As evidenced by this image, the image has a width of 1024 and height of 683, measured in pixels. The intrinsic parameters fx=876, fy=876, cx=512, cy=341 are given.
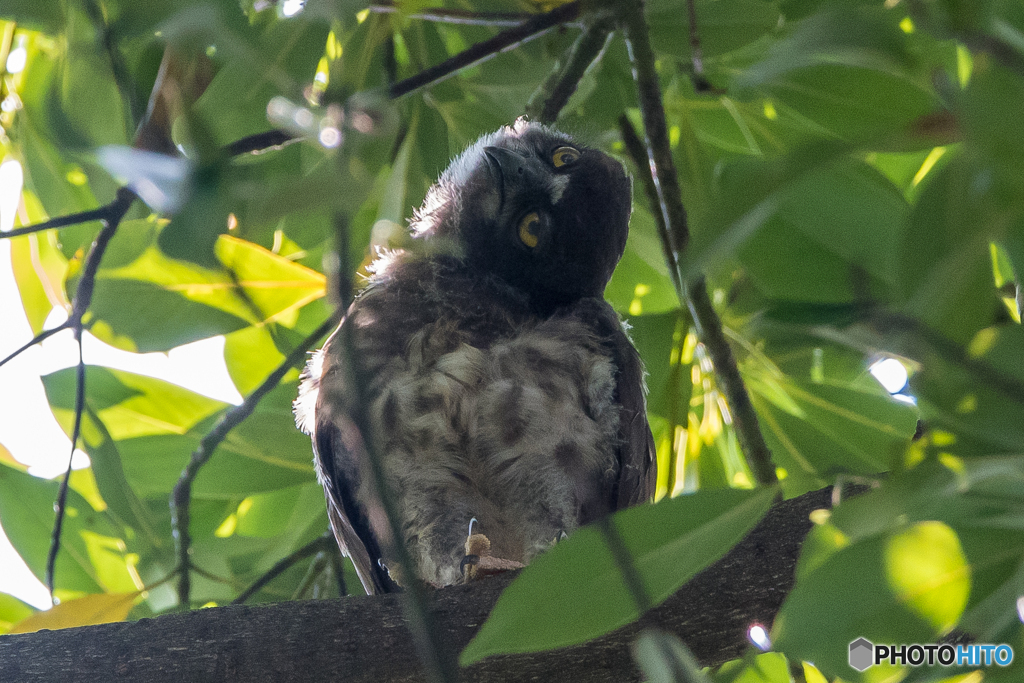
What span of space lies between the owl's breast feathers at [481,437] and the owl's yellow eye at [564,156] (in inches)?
24.8

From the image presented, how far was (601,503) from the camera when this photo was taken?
92.9 inches

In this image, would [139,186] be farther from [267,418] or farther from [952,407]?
[267,418]

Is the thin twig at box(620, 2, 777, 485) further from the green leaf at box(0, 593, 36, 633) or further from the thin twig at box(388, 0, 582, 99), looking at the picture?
the green leaf at box(0, 593, 36, 633)

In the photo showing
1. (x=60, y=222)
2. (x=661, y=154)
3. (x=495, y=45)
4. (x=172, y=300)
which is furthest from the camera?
(x=172, y=300)

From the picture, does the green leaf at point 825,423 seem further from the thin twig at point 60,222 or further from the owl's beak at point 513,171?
the thin twig at point 60,222

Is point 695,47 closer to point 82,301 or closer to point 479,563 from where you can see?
point 479,563

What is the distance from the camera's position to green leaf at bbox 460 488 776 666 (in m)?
0.89

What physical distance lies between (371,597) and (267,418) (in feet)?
3.39

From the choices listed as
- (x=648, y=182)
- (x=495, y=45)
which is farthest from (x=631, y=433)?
(x=495, y=45)

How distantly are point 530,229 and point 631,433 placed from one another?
73 centimetres

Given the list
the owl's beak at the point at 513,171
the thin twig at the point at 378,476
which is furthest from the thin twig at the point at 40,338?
the thin twig at the point at 378,476

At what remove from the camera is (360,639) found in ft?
5.40

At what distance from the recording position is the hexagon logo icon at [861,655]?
0.98 metres

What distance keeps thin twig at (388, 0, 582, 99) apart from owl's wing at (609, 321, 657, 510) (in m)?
0.89
